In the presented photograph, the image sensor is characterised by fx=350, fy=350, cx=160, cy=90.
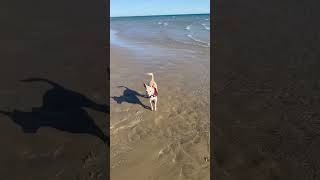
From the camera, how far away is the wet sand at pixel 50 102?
5.49 meters

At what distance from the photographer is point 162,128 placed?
7148 millimetres
